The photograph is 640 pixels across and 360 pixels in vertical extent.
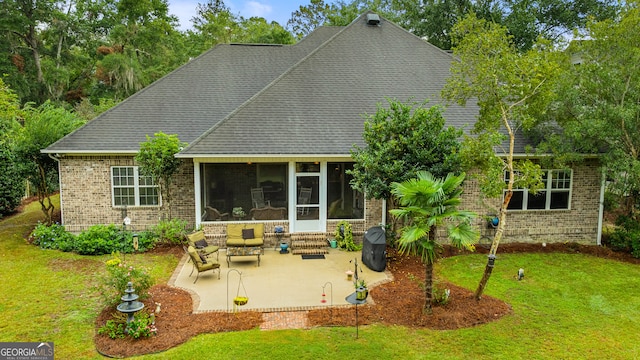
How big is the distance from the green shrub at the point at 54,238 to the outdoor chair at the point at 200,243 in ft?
13.7

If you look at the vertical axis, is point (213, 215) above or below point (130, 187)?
below

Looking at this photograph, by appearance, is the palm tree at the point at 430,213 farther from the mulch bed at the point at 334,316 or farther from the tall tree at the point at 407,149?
the tall tree at the point at 407,149

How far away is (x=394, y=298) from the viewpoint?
9234 millimetres

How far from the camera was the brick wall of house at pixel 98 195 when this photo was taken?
44.4 feet

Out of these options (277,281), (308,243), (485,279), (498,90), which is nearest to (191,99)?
(308,243)

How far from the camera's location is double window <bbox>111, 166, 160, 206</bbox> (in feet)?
45.1

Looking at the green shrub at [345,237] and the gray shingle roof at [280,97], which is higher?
the gray shingle roof at [280,97]

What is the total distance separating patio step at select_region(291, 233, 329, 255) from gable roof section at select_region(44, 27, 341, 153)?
5.14 meters

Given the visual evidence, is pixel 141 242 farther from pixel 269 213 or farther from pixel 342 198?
pixel 342 198

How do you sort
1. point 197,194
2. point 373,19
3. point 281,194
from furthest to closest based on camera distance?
point 373,19 → point 281,194 → point 197,194

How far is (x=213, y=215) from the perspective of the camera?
13320 mm

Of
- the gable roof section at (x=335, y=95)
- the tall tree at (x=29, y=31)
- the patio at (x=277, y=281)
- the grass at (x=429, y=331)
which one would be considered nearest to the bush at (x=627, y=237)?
the grass at (x=429, y=331)

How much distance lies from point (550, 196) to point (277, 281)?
980cm

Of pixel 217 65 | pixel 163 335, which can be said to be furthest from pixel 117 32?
pixel 163 335
